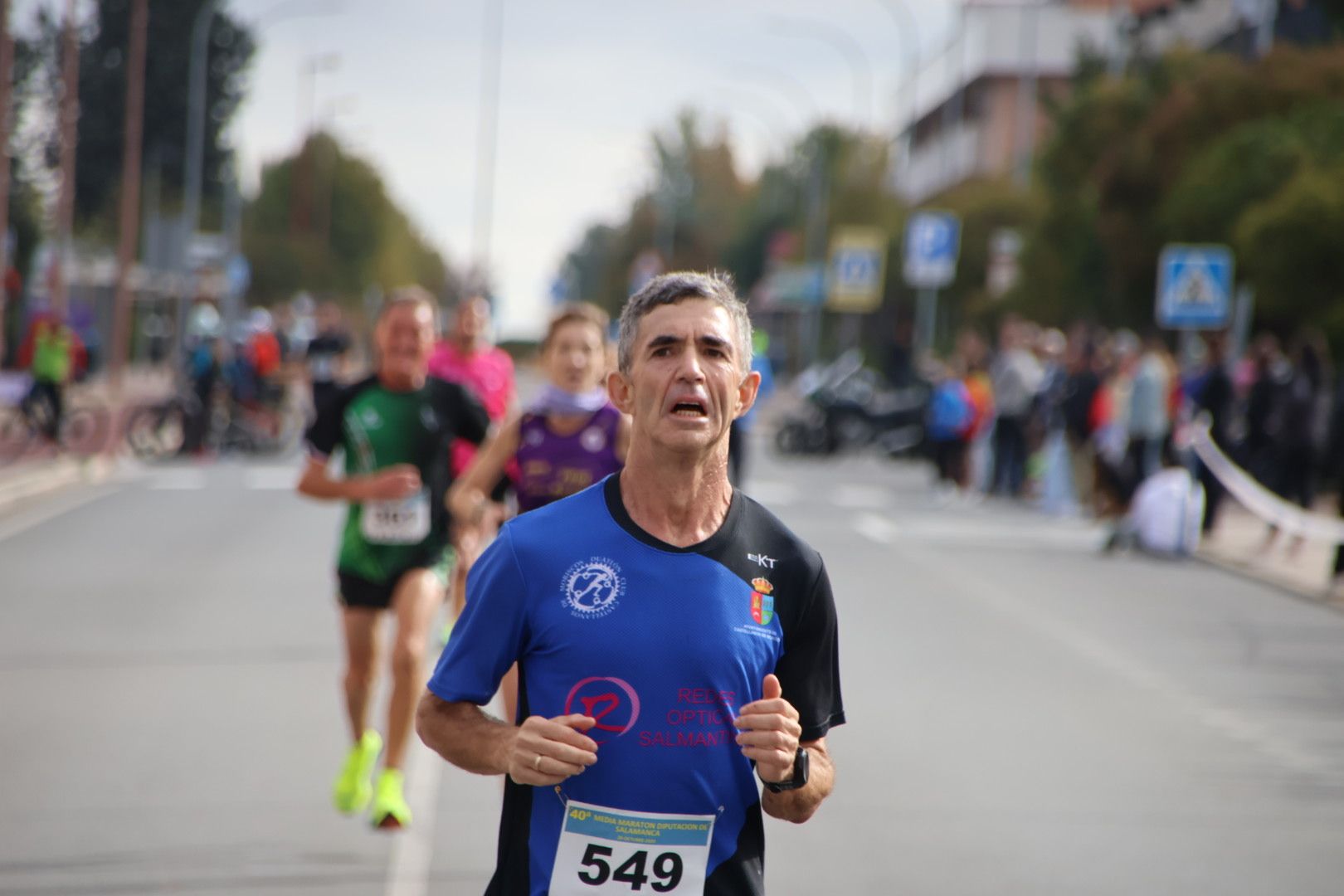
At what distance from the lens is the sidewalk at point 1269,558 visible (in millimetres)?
16297

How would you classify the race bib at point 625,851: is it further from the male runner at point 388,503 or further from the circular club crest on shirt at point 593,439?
the circular club crest on shirt at point 593,439

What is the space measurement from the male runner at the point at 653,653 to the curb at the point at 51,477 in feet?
56.4

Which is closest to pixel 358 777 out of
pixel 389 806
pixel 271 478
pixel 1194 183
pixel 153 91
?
pixel 389 806

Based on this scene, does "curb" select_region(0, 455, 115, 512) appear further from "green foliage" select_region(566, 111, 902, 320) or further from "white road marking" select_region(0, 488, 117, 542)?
"green foliage" select_region(566, 111, 902, 320)

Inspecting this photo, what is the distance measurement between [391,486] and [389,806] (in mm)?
1107

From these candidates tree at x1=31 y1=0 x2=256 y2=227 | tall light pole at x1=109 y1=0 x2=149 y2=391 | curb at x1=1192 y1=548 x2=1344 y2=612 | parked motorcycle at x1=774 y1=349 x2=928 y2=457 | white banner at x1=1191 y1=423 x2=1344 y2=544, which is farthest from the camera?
tree at x1=31 y1=0 x2=256 y2=227

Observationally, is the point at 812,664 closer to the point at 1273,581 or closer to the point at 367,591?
the point at 367,591

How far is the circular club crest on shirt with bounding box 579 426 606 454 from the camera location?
23.7ft

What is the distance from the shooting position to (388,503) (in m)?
7.27

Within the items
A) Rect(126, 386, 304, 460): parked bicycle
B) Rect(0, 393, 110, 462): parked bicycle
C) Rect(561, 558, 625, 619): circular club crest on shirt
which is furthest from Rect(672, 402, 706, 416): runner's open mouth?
Rect(126, 386, 304, 460): parked bicycle

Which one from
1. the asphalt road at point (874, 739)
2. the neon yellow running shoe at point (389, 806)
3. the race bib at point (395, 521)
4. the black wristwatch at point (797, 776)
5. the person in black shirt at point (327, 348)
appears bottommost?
the asphalt road at point (874, 739)

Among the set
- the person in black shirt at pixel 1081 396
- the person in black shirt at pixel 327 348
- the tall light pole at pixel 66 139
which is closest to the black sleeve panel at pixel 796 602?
the person in black shirt at pixel 1081 396

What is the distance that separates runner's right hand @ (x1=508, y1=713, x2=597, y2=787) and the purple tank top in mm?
4138

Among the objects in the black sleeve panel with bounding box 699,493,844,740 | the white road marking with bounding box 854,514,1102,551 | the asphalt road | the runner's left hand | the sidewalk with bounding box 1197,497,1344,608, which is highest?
the black sleeve panel with bounding box 699,493,844,740
